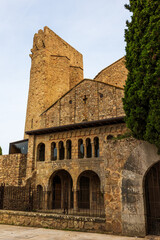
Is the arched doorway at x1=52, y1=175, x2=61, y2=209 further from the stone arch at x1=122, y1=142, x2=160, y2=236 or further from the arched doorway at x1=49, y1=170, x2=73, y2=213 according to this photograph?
the stone arch at x1=122, y1=142, x2=160, y2=236

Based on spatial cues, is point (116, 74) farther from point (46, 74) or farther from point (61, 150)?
point (61, 150)

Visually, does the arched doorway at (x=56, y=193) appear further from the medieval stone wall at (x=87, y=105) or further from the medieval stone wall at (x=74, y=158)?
the medieval stone wall at (x=87, y=105)

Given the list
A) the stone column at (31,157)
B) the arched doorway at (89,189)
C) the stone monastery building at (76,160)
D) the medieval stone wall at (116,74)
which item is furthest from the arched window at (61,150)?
the medieval stone wall at (116,74)

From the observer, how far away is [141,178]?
6.36 meters

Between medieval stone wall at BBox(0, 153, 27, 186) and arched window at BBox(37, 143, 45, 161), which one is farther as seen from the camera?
arched window at BBox(37, 143, 45, 161)

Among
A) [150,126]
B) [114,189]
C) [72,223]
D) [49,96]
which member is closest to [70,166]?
[72,223]

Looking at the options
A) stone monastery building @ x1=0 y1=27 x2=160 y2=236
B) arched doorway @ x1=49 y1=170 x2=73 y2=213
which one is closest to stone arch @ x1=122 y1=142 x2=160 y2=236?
stone monastery building @ x1=0 y1=27 x2=160 y2=236

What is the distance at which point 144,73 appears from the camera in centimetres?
656

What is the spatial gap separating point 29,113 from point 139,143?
60.2ft

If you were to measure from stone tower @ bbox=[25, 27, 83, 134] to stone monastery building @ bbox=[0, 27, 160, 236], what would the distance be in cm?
12

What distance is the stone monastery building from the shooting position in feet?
21.4

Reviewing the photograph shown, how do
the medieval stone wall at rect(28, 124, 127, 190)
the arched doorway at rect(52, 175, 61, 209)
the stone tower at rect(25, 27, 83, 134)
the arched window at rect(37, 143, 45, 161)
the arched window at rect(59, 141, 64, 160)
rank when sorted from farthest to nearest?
the stone tower at rect(25, 27, 83, 134) < the arched doorway at rect(52, 175, 61, 209) < the arched window at rect(37, 143, 45, 161) < the arched window at rect(59, 141, 64, 160) < the medieval stone wall at rect(28, 124, 127, 190)

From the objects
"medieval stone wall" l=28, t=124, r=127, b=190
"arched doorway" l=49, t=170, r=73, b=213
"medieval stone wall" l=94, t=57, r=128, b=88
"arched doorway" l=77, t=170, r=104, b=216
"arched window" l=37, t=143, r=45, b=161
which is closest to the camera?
"medieval stone wall" l=28, t=124, r=127, b=190

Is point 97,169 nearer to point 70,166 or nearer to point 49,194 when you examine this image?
point 70,166
